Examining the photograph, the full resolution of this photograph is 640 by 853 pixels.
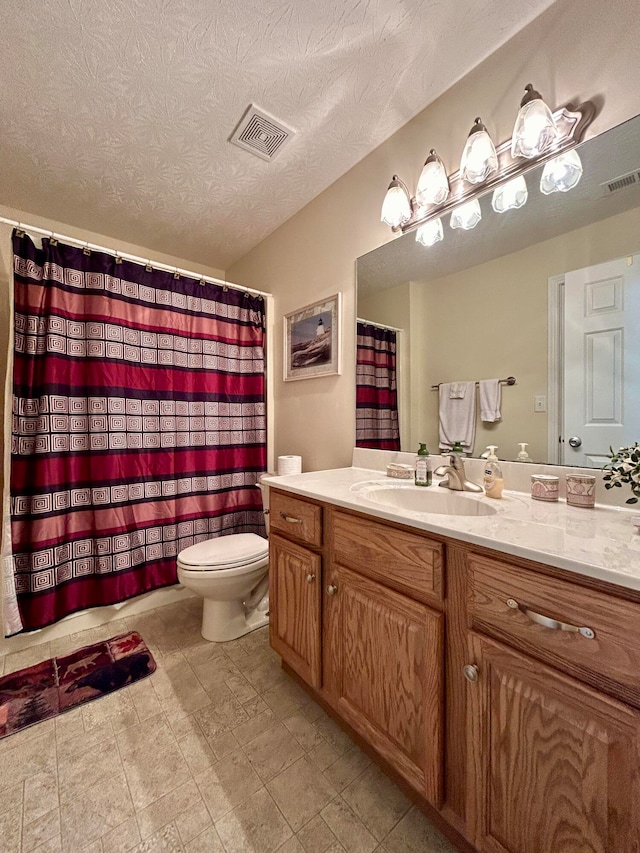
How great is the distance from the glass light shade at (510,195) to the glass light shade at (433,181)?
0.63 ft

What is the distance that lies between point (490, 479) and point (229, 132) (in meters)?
1.81

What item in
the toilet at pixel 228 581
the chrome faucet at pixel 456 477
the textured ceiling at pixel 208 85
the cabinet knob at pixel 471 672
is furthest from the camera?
the toilet at pixel 228 581

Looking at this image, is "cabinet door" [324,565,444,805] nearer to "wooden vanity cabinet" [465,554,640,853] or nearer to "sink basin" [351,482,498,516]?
"wooden vanity cabinet" [465,554,640,853]

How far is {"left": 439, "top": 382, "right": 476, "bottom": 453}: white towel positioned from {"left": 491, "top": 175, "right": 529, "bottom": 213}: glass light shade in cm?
62

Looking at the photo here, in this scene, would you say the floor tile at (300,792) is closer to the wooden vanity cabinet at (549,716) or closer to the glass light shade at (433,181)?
the wooden vanity cabinet at (549,716)

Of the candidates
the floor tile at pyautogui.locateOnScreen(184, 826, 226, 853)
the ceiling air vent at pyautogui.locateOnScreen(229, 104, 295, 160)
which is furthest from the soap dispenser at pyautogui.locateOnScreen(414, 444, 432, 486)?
the ceiling air vent at pyautogui.locateOnScreen(229, 104, 295, 160)

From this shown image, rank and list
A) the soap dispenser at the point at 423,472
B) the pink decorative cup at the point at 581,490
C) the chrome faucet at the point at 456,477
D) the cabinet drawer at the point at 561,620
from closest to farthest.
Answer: the cabinet drawer at the point at 561,620 → the pink decorative cup at the point at 581,490 → the chrome faucet at the point at 456,477 → the soap dispenser at the point at 423,472

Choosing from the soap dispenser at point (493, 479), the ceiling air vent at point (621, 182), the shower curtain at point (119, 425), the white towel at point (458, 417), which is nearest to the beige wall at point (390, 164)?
the ceiling air vent at point (621, 182)

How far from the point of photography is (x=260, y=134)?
1.54m

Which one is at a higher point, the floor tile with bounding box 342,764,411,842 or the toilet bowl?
the toilet bowl

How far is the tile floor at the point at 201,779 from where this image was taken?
0.89 m

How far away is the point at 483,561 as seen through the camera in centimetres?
74

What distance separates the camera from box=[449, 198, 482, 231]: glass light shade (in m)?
1.28

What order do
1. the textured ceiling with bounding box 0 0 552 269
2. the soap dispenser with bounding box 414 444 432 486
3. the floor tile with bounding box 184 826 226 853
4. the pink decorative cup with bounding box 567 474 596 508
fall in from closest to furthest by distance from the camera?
1. the floor tile with bounding box 184 826 226 853
2. the pink decorative cup with bounding box 567 474 596 508
3. the textured ceiling with bounding box 0 0 552 269
4. the soap dispenser with bounding box 414 444 432 486
